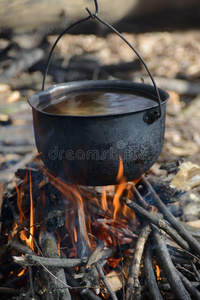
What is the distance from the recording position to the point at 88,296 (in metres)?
1.74

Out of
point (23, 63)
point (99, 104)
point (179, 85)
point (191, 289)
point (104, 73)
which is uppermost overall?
point (99, 104)

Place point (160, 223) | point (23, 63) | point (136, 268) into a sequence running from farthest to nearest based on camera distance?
point (23, 63) < point (160, 223) < point (136, 268)

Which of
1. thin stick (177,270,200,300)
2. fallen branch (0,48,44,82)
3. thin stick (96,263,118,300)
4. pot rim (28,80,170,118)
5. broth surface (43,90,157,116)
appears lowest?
thin stick (177,270,200,300)

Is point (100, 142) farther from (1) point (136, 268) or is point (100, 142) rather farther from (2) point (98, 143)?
(1) point (136, 268)

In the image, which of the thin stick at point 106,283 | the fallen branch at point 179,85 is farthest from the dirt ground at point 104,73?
the thin stick at point 106,283

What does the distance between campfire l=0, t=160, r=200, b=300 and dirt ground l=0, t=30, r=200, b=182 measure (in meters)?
1.38

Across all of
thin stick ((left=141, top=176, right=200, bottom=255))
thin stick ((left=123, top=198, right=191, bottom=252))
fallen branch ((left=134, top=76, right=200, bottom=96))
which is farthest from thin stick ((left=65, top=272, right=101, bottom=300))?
fallen branch ((left=134, top=76, right=200, bottom=96))

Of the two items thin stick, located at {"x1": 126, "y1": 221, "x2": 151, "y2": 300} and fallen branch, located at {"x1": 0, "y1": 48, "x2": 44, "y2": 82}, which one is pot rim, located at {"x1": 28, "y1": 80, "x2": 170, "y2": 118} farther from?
fallen branch, located at {"x1": 0, "y1": 48, "x2": 44, "y2": 82}

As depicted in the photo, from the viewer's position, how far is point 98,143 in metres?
1.81

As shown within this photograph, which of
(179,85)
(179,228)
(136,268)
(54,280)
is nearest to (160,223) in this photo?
(179,228)

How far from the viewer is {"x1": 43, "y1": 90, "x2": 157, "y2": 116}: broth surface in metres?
2.02

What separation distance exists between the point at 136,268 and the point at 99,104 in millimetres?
1117

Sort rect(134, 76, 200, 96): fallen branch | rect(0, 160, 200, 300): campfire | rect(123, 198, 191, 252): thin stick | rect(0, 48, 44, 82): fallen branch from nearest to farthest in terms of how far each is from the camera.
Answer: rect(0, 160, 200, 300): campfire < rect(123, 198, 191, 252): thin stick < rect(134, 76, 200, 96): fallen branch < rect(0, 48, 44, 82): fallen branch

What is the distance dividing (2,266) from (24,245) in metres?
0.19
